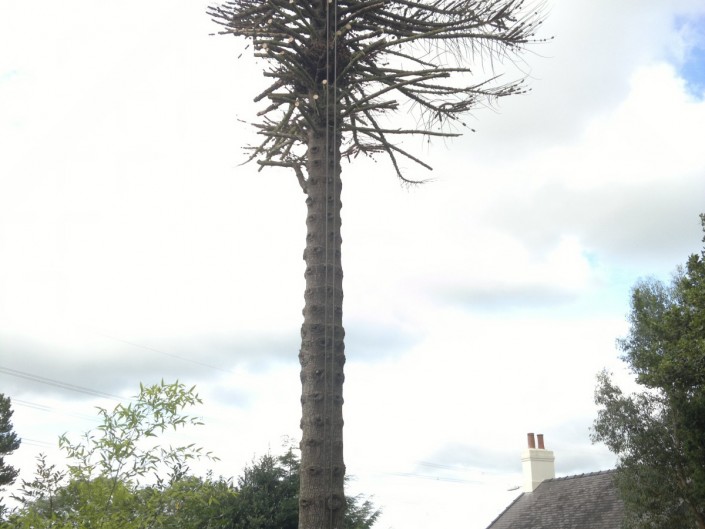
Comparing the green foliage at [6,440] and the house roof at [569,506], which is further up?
the green foliage at [6,440]

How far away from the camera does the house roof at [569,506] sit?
1798 centimetres

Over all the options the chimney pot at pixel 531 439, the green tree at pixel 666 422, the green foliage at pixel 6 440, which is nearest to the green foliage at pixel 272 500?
the green tree at pixel 666 422

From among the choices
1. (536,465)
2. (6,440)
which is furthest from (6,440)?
(536,465)

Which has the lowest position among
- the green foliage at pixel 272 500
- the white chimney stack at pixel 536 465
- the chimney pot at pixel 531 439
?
the green foliage at pixel 272 500

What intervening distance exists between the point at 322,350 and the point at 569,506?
54.2 feet

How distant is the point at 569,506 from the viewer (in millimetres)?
19594

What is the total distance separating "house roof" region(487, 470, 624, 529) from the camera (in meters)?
18.0

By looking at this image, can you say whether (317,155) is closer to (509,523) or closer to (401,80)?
(401,80)

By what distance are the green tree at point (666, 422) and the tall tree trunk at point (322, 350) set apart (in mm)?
8447

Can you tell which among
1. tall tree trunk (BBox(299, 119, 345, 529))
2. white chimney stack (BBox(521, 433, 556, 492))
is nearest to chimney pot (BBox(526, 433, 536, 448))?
white chimney stack (BBox(521, 433, 556, 492))

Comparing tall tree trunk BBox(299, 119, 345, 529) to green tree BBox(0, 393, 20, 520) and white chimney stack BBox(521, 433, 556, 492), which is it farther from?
green tree BBox(0, 393, 20, 520)

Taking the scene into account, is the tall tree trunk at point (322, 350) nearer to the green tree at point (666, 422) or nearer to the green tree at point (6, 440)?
the green tree at point (666, 422)

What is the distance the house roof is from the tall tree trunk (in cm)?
1384

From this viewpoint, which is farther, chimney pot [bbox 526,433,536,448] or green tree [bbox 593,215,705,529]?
chimney pot [bbox 526,433,536,448]
